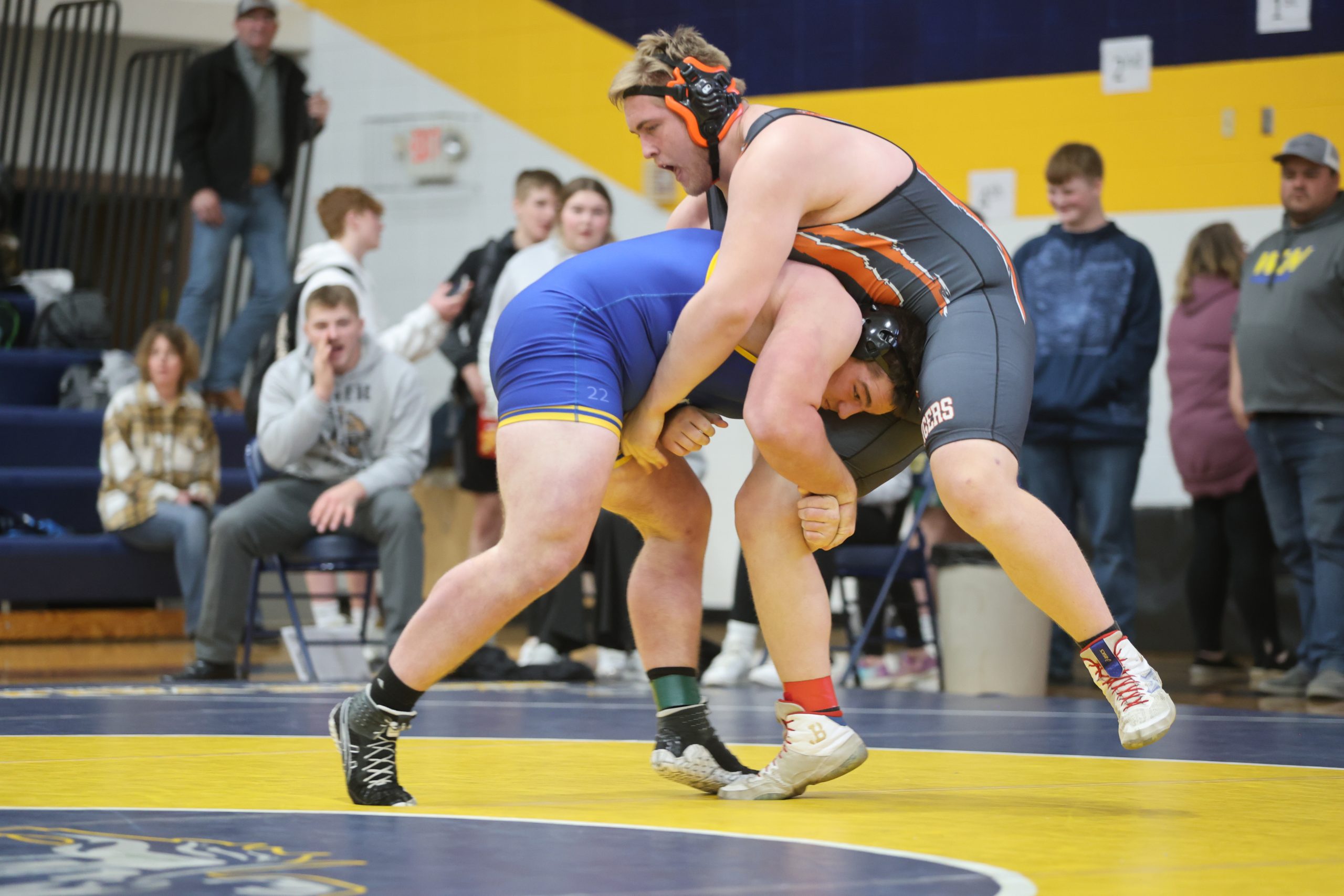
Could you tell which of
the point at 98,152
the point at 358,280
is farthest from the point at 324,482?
the point at 98,152

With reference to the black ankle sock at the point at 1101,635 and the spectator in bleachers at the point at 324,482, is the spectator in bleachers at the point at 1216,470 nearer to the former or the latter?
the spectator in bleachers at the point at 324,482

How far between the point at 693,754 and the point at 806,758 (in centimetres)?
20

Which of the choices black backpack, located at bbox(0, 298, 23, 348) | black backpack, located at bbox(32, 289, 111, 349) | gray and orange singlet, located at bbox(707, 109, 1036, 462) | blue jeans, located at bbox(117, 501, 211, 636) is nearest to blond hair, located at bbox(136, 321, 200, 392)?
blue jeans, located at bbox(117, 501, 211, 636)

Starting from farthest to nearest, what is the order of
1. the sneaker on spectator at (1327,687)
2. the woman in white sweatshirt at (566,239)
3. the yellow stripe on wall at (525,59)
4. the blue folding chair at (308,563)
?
1. the yellow stripe on wall at (525,59)
2. the woman in white sweatshirt at (566,239)
3. the blue folding chair at (308,563)
4. the sneaker on spectator at (1327,687)

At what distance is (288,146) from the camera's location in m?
8.49

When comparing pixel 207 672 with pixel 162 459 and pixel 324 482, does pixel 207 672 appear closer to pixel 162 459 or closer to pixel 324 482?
pixel 324 482

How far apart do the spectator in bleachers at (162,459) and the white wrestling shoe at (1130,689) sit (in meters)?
4.71

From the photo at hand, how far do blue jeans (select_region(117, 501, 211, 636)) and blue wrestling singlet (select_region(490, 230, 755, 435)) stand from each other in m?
4.19

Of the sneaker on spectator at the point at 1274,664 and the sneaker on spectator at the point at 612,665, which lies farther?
the sneaker on spectator at the point at 1274,664

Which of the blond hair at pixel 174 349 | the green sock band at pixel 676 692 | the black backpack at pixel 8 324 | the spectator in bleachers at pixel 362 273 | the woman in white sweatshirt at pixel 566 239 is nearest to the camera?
the green sock band at pixel 676 692

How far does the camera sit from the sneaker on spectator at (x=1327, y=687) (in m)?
5.17

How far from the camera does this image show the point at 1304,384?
5523mm

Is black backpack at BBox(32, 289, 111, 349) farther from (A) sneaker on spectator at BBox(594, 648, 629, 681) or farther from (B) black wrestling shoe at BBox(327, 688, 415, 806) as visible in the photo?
(B) black wrestling shoe at BBox(327, 688, 415, 806)

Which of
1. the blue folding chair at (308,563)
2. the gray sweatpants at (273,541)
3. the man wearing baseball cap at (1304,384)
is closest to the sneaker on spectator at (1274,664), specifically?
the man wearing baseball cap at (1304,384)
